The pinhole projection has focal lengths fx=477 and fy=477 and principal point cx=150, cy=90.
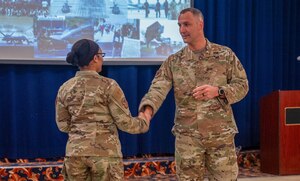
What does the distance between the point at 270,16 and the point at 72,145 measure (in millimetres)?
4132

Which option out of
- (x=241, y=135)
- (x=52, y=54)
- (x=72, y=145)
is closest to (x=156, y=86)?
(x=72, y=145)

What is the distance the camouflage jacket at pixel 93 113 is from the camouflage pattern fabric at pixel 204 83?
1.27ft

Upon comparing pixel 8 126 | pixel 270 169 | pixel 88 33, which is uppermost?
pixel 88 33

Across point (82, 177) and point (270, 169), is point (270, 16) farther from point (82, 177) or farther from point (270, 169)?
point (82, 177)

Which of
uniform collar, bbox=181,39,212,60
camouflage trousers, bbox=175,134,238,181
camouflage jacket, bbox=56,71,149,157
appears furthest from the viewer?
uniform collar, bbox=181,39,212,60

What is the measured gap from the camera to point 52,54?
4984 millimetres

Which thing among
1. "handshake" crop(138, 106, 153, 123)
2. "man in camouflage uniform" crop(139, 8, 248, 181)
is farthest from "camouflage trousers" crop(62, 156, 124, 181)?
"man in camouflage uniform" crop(139, 8, 248, 181)

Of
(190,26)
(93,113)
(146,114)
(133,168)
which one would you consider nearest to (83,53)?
(93,113)

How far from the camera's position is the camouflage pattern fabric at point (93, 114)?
252 centimetres

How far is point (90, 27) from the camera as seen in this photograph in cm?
513

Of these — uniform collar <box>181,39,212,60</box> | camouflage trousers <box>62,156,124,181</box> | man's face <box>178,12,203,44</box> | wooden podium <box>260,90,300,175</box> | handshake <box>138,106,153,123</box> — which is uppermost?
man's face <box>178,12,203,44</box>

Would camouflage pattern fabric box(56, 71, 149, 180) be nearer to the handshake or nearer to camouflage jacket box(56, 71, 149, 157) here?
camouflage jacket box(56, 71, 149, 157)

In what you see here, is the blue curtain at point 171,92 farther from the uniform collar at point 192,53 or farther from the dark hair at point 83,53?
the dark hair at point 83,53

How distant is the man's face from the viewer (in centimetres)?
287
